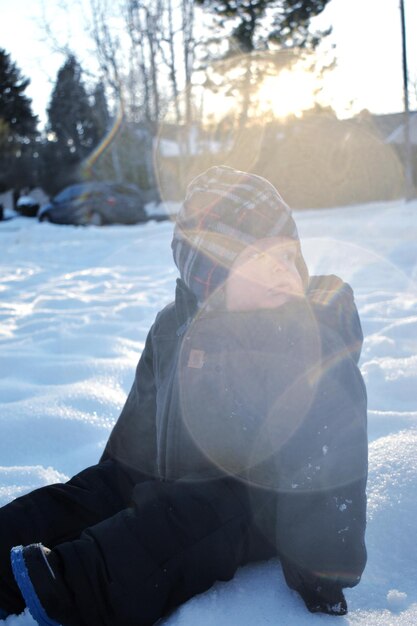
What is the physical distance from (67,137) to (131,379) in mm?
30687

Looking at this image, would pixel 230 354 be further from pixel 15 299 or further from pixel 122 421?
pixel 15 299

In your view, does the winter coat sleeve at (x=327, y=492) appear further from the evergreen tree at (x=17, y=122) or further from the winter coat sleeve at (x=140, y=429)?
the evergreen tree at (x=17, y=122)

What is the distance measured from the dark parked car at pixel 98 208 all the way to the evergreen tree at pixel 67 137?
49.6ft

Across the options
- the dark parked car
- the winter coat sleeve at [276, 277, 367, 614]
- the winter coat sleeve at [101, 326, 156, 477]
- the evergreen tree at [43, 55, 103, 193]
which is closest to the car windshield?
the dark parked car

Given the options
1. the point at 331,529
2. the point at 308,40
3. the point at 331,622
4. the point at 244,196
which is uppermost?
the point at 308,40

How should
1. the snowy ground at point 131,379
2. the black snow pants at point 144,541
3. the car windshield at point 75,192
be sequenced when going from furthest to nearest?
the car windshield at point 75,192 → the snowy ground at point 131,379 → the black snow pants at point 144,541

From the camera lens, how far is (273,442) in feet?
4.44

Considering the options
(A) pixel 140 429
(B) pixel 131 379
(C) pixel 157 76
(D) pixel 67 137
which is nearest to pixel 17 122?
(D) pixel 67 137

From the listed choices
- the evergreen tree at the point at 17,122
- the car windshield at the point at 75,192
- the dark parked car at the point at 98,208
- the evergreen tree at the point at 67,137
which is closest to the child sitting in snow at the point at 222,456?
the dark parked car at the point at 98,208

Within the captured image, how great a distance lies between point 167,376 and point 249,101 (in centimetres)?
1895

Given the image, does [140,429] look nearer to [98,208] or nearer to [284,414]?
[284,414]

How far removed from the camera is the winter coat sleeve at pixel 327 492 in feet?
3.95

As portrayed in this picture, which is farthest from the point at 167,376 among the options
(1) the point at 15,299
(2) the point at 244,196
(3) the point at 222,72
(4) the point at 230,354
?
(3) the point at 222,72

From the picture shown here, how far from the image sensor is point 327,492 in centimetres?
124
